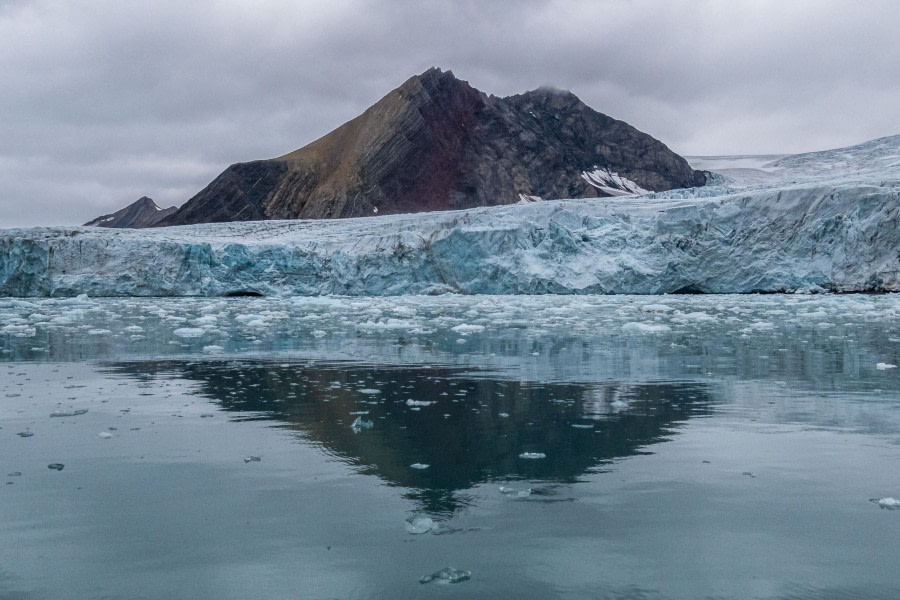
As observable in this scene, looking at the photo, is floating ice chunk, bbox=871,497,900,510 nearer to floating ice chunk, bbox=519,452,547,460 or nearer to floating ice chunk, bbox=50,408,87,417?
floating ice chunk, bbox=519,452,547,460

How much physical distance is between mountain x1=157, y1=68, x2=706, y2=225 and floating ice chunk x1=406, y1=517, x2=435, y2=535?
65.2m

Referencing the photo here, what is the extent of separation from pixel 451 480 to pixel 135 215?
476ft

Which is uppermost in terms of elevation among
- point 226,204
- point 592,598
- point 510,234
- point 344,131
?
point 344,131

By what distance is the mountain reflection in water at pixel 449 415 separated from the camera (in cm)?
281

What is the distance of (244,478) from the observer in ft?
8.78

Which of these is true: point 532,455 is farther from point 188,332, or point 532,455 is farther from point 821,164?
point 821,164

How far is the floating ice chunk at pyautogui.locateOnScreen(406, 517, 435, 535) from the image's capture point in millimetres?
2123

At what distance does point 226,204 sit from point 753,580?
6901cm

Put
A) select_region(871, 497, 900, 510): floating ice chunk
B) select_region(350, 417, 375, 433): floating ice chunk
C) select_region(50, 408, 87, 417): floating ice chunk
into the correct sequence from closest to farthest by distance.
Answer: select_region(871, 497, 900, 510): floating ice chunk → select_region(350, 417, 375, 433): floating ice chunk → select_region(50, 408, 87, 417): floating ice chunk

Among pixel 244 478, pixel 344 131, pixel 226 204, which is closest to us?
pixel 244 478

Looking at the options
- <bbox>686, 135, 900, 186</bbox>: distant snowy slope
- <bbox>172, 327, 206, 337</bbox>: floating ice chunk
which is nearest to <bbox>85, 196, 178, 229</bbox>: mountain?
<bbox>686, 135, 900, 186</bbox>: distant snowy slope

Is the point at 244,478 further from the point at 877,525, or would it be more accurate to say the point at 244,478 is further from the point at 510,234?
the point at 510,234

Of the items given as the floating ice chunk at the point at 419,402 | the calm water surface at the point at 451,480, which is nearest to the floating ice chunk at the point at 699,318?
the calm water surface at the point at 451,480

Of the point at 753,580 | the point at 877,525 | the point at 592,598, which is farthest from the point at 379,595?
the point at 877,525
